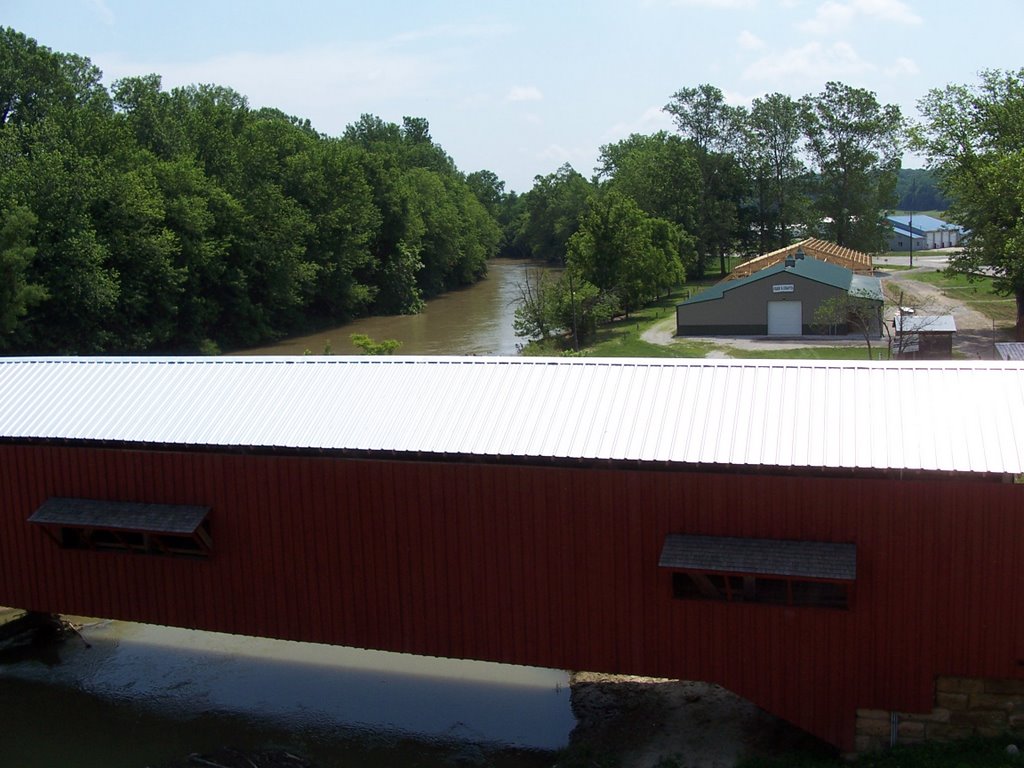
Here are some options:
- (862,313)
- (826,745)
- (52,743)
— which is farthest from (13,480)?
(862,313)

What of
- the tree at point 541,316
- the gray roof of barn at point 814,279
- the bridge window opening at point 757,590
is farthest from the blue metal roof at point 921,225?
the bridge window opening at point 757,590

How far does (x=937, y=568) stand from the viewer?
12852 mm

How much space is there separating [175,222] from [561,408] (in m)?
43.9

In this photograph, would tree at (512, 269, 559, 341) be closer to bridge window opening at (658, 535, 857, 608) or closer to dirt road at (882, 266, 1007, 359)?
dirt road at (882, 266, 1007, 359)

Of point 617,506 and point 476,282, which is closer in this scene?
point 617,506

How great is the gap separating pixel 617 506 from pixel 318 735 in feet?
22.5

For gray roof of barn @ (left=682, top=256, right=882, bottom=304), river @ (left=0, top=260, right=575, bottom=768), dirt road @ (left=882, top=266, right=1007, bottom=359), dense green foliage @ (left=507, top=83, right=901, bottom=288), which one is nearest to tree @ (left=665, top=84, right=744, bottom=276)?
dense green foliage @ (left=507, top=83, right=901, bottom=288)

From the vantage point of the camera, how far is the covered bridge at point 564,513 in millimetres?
12891

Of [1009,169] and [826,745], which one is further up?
[1009,169]

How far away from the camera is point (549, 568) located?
47.4 feet

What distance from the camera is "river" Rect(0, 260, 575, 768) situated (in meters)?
16.0

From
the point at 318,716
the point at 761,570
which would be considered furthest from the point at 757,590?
the point at 318,716

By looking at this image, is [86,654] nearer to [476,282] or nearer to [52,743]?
[52,743]

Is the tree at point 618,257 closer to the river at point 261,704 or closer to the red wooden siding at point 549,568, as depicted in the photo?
the river at point 261,704
